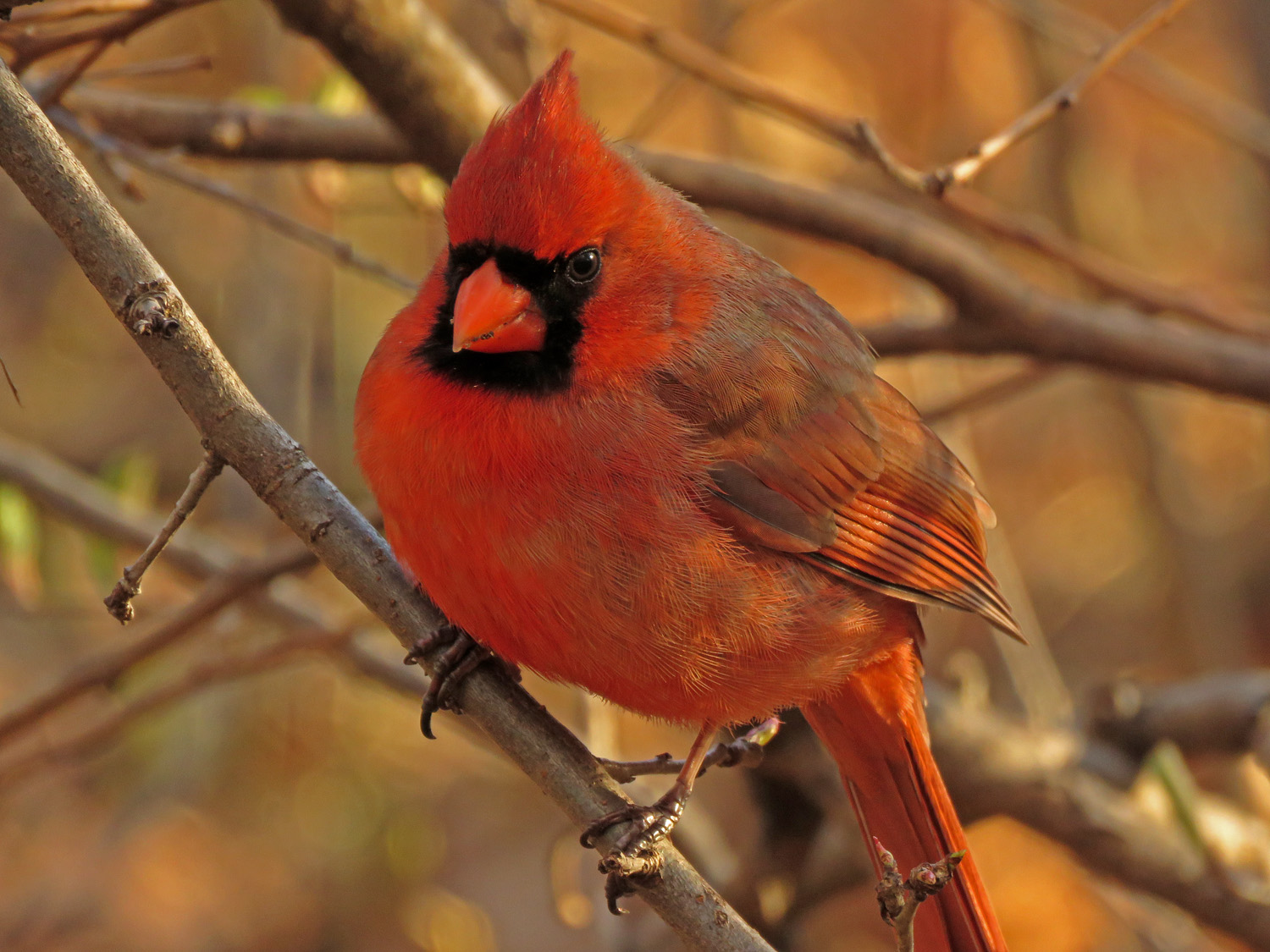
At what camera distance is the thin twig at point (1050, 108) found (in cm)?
258

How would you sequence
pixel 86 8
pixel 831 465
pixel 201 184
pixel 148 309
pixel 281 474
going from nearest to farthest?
pixel 148 309 < pixel 281 474 < pixel 86 8 < pixel 831 465 < pixel 201 184

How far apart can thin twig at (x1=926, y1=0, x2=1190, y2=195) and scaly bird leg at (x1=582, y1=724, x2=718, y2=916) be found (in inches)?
48.0

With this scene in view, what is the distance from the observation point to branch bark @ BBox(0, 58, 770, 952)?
183 centimetres

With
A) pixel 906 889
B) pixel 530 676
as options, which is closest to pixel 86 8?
pixel 906 889

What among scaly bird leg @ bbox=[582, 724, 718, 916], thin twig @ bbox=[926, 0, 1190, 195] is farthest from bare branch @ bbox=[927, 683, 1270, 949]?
thin twig @ bbox=[926, 0, 1190, 195]

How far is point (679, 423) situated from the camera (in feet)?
7.91

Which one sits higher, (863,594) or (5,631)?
(863,594)

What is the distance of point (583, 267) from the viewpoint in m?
2.36

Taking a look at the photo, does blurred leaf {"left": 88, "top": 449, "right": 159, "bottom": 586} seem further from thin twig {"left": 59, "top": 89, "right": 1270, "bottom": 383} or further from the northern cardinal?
the northern cardinal

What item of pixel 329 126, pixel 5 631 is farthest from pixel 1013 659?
pixel 5 631

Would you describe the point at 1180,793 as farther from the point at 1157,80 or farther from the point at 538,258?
the point at 1157,80

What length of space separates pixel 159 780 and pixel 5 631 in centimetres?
122

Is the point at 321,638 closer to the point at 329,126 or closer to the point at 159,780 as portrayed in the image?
the point at 329,126

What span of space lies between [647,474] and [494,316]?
361 mm
